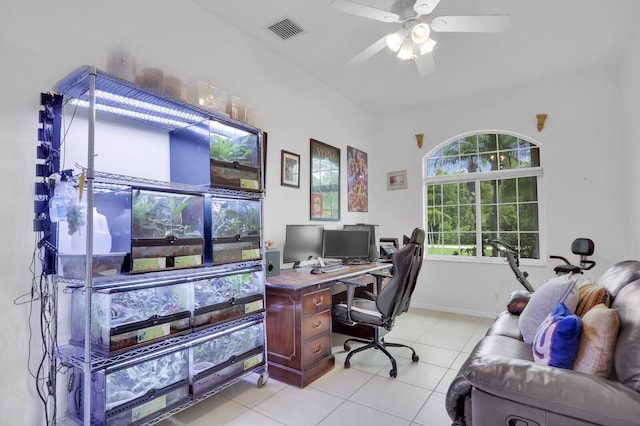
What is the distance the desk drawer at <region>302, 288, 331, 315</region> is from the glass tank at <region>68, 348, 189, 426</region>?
35.9 inches

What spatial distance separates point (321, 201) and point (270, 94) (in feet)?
4.59

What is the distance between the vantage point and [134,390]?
1.80 meters

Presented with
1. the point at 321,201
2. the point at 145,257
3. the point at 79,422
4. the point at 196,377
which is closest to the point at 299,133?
the point at 321,201

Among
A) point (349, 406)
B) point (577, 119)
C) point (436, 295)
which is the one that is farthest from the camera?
point (436, 295)

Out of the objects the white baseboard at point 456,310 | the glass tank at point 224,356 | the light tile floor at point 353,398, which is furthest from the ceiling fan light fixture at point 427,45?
the white baseboard at point 456,310

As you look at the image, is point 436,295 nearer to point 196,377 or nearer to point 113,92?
point 196,377

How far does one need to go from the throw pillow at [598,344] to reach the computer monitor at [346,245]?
2.51m

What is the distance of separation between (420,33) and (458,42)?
1.10 metres

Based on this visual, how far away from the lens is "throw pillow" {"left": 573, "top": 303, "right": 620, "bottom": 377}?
133 centimetres

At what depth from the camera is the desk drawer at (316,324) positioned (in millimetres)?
2586

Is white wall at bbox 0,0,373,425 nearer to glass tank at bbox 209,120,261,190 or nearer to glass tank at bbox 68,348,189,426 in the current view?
glass tank at bbox 68,348,189,426

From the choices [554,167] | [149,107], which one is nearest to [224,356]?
[149,107]

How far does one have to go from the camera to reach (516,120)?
436 cm

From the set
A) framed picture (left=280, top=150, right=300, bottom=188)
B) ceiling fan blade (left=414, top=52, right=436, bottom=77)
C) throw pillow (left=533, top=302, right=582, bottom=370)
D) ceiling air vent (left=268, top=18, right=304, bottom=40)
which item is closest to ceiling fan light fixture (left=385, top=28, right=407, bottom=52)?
ceiling fan blade (left=414, top=52, right=436, bottom=77)
